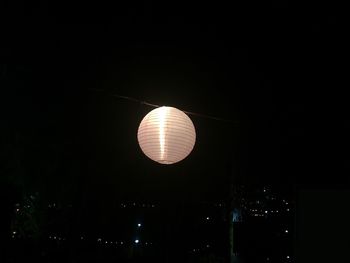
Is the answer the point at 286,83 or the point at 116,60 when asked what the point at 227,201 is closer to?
the point at 286,83

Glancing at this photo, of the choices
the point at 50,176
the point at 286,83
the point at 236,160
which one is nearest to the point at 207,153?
the point at 236,160

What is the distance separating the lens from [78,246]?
23.7 ft

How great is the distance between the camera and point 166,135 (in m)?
3.77

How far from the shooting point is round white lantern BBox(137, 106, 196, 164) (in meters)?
3.78

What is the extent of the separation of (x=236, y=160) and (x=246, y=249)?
5.44 feet

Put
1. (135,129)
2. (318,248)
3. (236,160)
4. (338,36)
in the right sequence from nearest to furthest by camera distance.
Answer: (318,248) < (338,36) < (236,160) < (135,129)

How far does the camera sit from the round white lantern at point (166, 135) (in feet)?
12.4

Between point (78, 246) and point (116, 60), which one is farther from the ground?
point (116, 60)

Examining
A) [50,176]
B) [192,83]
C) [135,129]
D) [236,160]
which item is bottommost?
[50,176]

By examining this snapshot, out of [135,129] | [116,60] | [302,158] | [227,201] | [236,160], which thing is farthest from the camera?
[135,129]

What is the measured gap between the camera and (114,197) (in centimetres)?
804

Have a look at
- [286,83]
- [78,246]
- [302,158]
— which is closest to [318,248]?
[302,158]

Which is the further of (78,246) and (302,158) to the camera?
(78,246)

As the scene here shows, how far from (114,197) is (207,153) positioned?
212 cm
